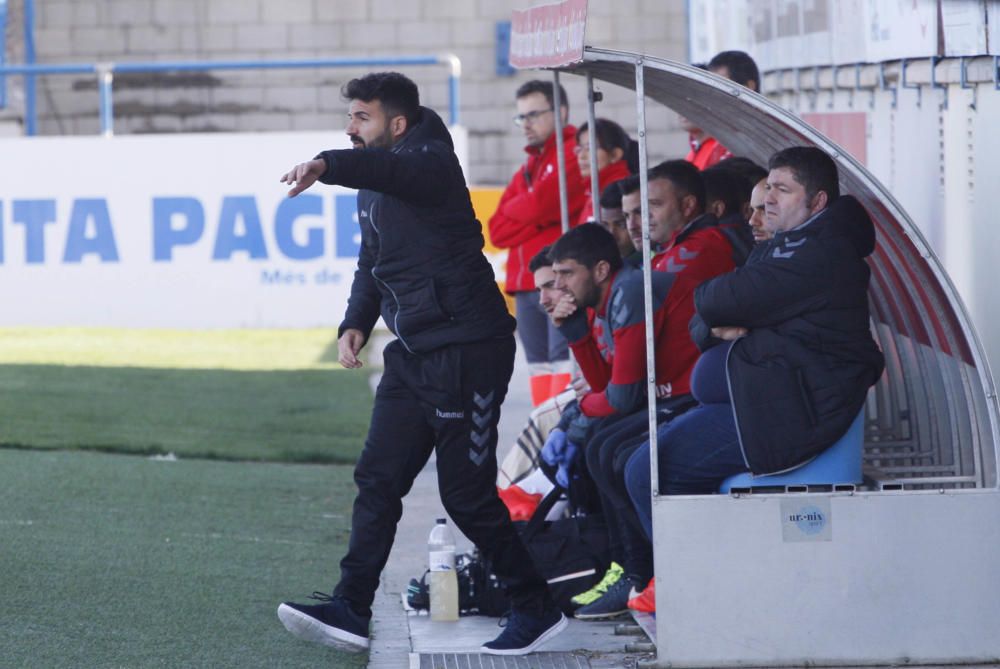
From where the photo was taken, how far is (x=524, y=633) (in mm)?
5164

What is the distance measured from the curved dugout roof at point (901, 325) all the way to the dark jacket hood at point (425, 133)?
519 mm

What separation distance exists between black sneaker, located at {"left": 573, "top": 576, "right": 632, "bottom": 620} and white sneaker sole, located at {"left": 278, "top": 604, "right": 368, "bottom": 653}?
35.8 inches

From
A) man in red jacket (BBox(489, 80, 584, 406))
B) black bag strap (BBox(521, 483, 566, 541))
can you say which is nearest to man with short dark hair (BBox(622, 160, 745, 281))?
black bag strap (BBox(521, 483, 566, 541))

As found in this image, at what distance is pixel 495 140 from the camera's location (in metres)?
20.5

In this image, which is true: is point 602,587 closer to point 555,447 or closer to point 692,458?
point 555,447

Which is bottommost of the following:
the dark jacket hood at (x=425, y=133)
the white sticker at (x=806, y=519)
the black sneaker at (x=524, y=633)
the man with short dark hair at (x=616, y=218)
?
the black sneaker at (x=524, y=633)

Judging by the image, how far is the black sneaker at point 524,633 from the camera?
5160 mm

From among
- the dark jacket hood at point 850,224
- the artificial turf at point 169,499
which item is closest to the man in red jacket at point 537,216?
the artificial turf at point 169,499

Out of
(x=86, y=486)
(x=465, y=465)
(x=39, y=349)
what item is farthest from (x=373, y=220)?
(x=39, y=349)

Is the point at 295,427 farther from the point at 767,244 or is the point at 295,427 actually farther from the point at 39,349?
the point at 767,244

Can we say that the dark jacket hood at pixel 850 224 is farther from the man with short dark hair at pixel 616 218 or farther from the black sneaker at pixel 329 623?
the black sneaker at pixel 329 623

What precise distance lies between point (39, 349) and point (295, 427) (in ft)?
13.8

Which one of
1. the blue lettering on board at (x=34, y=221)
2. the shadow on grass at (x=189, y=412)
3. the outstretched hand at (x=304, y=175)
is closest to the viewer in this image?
the outstretched hand at (x=304, y=175)

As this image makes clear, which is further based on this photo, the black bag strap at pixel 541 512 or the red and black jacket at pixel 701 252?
the black bag strap at pixel 541 512
